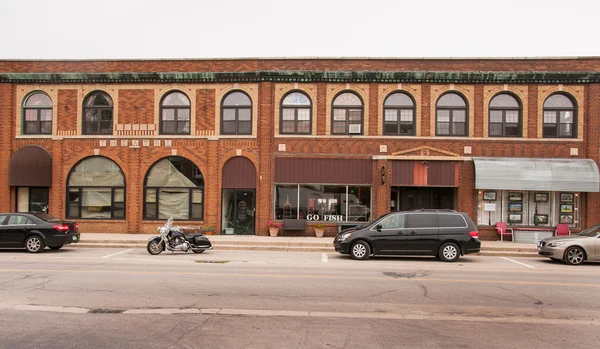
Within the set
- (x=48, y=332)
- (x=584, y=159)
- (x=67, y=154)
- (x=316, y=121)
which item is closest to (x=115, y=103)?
(x=67, y=154)

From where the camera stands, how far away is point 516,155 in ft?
71.1

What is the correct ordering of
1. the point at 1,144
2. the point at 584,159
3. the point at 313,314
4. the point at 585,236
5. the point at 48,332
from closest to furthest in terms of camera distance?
the point at 48,332 → the point at 313,314 → the point at 585,236 → the point at 584,159 → the point at 1,144

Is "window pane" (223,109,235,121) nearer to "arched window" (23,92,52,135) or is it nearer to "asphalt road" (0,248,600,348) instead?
"arched window" (23,92,52,135)

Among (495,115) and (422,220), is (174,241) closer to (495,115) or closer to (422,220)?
(422,220)

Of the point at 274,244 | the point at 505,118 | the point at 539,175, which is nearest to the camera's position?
the point at 274,244

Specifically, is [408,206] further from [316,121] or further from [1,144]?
[1,144]

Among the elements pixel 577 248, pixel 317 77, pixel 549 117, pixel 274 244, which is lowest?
pixel 274 244

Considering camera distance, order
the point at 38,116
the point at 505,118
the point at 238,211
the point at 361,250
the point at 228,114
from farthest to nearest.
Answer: the point at 38,116
the point at 228,114
the point at 238,211
the point at 505,118
the point at 361,250

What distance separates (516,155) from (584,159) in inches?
115

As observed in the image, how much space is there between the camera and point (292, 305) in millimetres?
8828

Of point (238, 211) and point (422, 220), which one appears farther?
point (238, 211)

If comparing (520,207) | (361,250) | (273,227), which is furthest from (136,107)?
(520,207)

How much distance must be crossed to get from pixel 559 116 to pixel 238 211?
15508 millimetres

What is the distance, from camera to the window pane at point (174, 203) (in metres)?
22.8
